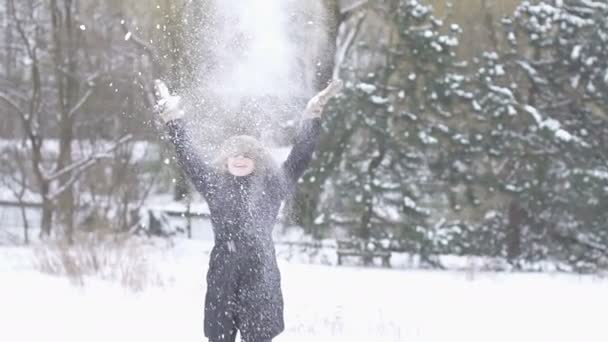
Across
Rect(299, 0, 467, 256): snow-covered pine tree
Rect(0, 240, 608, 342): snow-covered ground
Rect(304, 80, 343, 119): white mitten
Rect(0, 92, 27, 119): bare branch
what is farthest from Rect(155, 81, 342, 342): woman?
Rect(0, 92, 27, 119): bare branch

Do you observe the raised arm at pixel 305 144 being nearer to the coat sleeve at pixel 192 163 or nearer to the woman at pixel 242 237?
the woman at pixel 242 237

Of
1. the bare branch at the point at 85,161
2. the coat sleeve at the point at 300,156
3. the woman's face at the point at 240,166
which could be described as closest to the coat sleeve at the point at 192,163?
the woman's face at the point at 240,166

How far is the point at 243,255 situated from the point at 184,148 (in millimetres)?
613

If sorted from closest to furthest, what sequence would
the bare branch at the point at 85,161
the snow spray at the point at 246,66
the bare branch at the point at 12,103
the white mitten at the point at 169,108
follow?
the white mitten at the point at 169,108 → the snow spray at the point at 246,66 → the bare branch at the point at 85,161 → the bare branch at the point at 12,103

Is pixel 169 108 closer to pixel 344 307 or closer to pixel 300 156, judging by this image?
pixel 300 156

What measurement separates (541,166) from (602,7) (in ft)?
7.86

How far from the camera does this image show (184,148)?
13.4 ft

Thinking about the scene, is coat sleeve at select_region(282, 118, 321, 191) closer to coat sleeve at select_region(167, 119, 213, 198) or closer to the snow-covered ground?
coat sleeve at select_region(167, 119, 213, 198)

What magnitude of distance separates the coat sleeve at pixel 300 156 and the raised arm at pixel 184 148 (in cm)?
38

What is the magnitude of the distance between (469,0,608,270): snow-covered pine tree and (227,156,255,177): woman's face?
343 inches

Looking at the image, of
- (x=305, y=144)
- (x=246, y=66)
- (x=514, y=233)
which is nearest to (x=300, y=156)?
(x=305, y=144)

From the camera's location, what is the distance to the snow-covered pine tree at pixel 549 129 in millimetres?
11898

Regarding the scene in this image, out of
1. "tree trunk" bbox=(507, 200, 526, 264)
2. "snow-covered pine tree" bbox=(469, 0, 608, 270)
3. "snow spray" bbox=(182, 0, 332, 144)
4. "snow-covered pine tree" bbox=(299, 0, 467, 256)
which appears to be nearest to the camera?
"snow spray" bbox=(182, 0, 332, 144)

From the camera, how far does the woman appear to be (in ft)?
12.9
